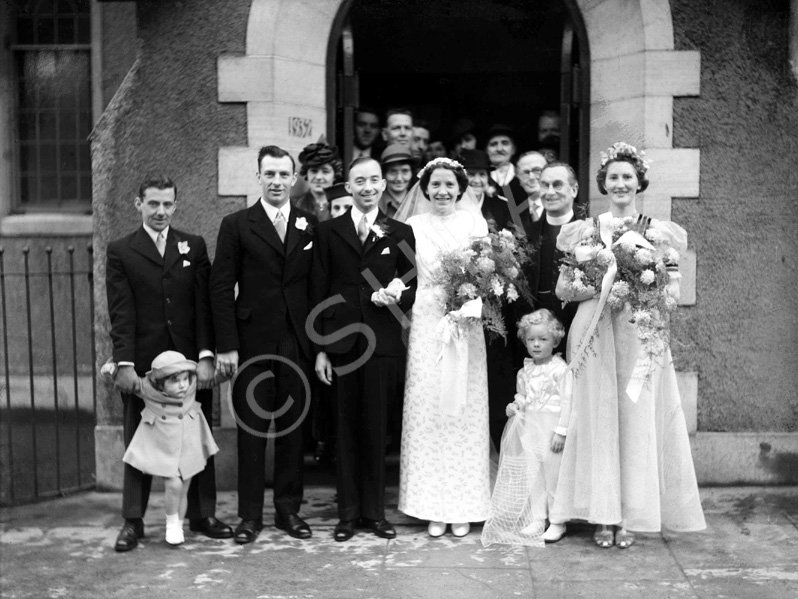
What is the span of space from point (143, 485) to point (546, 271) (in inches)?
99.6

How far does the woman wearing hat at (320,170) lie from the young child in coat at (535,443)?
1614 mm

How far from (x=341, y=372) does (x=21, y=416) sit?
4274 mm

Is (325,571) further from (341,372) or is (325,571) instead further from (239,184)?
(239,184)

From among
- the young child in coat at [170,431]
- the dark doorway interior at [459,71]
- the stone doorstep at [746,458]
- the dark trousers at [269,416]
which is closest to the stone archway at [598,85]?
the stone doorstep at [746,458]

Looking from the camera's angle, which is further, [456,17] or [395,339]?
[456,17]

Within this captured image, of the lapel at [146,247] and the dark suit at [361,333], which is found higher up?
the lapel at [146,247]

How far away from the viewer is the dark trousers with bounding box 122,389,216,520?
5645mm

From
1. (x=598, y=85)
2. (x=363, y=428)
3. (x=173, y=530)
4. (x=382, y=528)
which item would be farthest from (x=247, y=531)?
(x=598, y=85)

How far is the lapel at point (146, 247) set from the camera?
559 cm

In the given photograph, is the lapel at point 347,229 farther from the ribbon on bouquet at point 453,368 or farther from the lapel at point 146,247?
the lapel at point 146,247

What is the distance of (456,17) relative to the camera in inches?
382

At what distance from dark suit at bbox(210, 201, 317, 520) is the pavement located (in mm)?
496

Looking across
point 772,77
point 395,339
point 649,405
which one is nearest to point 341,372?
point 395,339

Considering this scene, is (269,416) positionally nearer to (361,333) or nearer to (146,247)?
(361,333)
